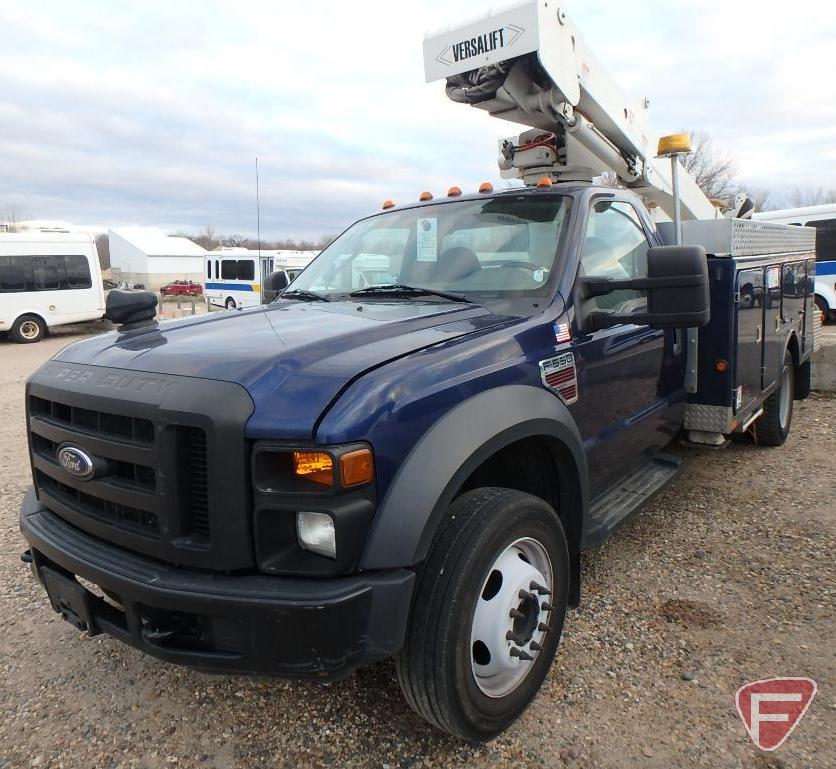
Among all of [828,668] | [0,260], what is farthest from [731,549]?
[0,260]

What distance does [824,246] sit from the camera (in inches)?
538

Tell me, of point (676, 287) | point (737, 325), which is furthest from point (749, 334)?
point (676, 287)

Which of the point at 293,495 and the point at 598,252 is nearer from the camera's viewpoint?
the point at 293,495

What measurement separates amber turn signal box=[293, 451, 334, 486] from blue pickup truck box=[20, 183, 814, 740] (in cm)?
1

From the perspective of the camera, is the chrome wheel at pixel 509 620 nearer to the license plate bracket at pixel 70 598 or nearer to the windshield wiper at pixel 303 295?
the license plate bracket at pixel 70 598

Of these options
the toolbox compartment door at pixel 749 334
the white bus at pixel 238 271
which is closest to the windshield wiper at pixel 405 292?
the toolbox compartment door at pixel 749 334

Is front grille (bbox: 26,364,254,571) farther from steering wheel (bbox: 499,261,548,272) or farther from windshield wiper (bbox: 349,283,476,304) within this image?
steering wheel (bbox: 499,261,548,272)

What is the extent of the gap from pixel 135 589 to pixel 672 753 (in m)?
1.83

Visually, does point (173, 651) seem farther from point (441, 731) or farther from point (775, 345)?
point (775, 345)

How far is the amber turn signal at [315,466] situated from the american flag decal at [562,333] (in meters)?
1.23

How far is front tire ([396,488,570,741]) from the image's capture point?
200 cm

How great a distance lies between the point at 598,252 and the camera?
317 centimetres

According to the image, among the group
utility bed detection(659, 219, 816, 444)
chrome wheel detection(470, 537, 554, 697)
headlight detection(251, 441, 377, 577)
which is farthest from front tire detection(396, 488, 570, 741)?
utility bed detection(659, 219, 816, 444)

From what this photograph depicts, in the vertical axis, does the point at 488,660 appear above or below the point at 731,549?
above
